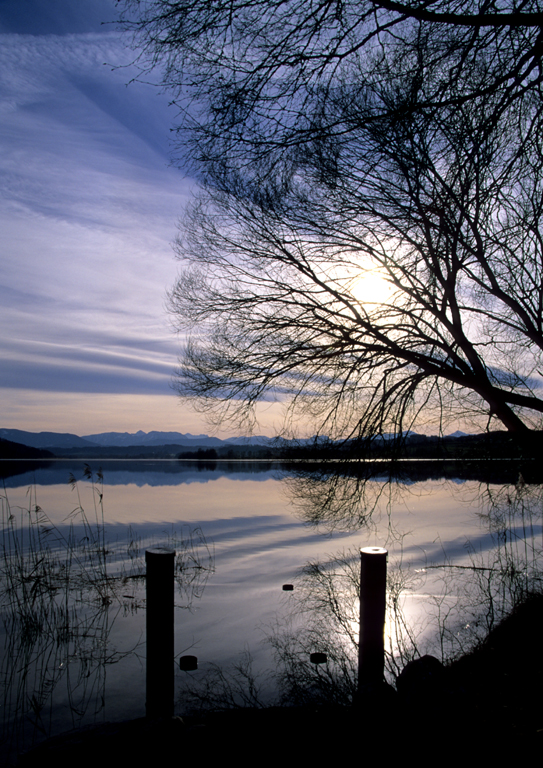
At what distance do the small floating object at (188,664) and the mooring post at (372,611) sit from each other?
2069 mm

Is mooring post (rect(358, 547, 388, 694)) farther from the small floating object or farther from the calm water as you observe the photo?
the small floating object

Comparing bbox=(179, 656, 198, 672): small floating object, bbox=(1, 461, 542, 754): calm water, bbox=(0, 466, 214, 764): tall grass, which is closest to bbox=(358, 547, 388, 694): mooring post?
bbox=(1, 461, 542, 754): calm water

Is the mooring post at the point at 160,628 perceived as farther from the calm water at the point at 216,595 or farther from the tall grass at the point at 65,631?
the tall grass at the point at 65,631

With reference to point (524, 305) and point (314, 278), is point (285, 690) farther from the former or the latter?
point (524, 305)

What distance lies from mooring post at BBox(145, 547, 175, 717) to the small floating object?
4.64 ft

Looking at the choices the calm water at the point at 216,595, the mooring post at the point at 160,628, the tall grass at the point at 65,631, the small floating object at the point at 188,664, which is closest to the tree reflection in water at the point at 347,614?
the calm water at the point at 216,595

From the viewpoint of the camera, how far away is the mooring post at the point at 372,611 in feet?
15.0

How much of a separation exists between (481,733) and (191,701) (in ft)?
9.51

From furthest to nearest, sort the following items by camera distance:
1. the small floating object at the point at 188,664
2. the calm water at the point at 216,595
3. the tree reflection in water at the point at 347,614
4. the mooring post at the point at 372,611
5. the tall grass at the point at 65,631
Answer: the small floating object at the point at 188,664
the calm water at the point at 216,595
the tree reflection in water at the point at 347,614
the tall grass at the point at 65,631
the mooring post at the point at 372,611

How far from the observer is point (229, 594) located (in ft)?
29.6

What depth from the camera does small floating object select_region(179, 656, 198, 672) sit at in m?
5.74

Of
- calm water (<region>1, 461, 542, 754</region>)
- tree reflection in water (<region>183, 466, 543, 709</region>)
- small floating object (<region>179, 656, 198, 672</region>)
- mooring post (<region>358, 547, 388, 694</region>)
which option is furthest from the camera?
small floating object (<region>179, 656, 198, 672</region>)

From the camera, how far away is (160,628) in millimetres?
4207

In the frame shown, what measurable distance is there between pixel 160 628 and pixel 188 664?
193cm
